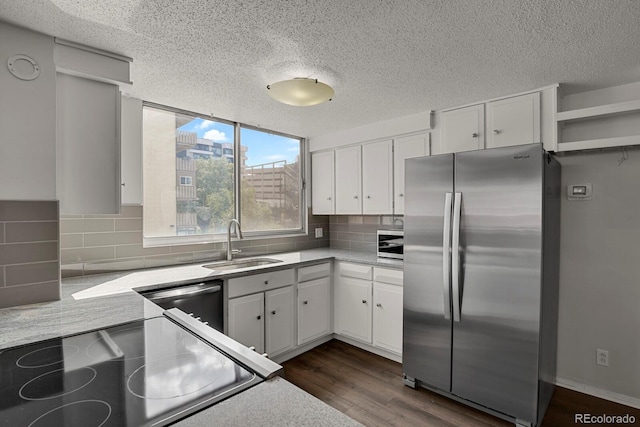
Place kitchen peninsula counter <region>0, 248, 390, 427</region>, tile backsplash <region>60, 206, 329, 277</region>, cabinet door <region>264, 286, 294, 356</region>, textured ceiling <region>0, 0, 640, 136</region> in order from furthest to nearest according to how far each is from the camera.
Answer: cabinet door <region>264, 286, 294, 356</region> < tile backsplash <region>60, 206, 329, 277</region> < textured ceiling <region>0, 0, 640, 136</region> < kitchen peninsula counter <region>0, 248, 390, 427</region>

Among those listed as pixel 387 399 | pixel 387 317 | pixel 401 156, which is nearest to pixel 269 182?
pixel 401 156

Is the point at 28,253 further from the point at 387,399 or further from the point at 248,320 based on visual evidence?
the point at 387,399

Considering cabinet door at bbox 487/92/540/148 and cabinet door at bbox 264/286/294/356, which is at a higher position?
cabinet door at bbox 487/92/540/148

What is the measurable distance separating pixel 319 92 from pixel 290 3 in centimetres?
71

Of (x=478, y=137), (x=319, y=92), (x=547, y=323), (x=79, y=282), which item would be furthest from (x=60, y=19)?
(x=547, y=323)

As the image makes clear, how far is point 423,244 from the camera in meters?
2.36

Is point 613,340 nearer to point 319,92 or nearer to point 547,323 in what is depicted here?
point 547,323

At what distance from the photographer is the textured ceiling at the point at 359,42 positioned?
1439 millimetres

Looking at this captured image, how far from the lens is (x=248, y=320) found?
2586mm

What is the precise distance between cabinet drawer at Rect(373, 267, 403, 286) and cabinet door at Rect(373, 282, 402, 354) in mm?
36

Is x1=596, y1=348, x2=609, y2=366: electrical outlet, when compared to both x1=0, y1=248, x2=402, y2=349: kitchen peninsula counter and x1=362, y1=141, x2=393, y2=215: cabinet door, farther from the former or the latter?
x1=0, y1=248, x2=402, y2=349: kitchen peninsula counter

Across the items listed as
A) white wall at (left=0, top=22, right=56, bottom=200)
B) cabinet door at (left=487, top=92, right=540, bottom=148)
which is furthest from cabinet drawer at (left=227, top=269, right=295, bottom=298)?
cabinet door at (left=487, top=92, right=540, bottom=148)

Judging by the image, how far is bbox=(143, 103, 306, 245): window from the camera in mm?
2770
